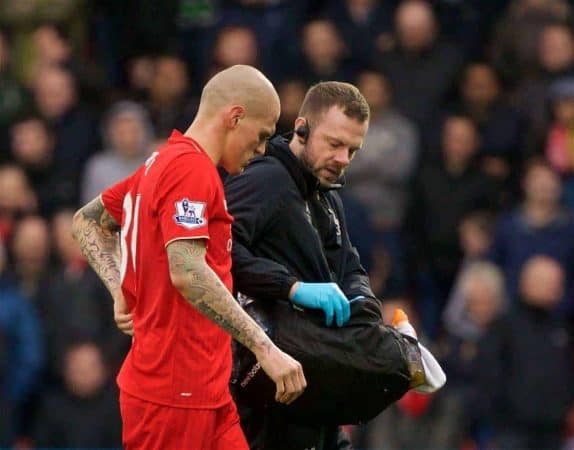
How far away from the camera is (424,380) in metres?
6.57

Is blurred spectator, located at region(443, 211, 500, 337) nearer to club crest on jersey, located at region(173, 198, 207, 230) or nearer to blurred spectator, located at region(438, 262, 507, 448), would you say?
blurred spectator, located at region(438, 262, 507, 448)

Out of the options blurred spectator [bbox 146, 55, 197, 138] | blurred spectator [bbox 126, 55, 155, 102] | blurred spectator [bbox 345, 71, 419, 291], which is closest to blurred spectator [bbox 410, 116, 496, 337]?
blurred spectator [bbox 345, 71, 419, 291]

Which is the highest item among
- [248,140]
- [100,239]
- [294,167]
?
[248,140]

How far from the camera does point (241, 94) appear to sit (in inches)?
235

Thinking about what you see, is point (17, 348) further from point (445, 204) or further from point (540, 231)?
point (540, 231)

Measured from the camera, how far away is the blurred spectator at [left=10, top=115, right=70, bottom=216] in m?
11.7

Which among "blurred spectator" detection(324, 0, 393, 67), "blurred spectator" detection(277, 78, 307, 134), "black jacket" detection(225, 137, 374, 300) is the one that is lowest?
"blurred spectator" detection(277, 78, 307, 134)

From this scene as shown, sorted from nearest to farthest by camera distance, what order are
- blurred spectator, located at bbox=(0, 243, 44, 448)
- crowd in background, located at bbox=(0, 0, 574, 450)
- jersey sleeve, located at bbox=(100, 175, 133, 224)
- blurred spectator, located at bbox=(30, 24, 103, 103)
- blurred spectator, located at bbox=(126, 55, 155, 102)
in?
jersey sleeve, located at bbox=(100, 175, 133, 224), crowd in background, located at bbox=(0, 0, 574, 450), blurred spectator, located at bbox=(0, 243, 44, 448), blurred spectator, located at bbox=(30, 24, 103, 103), blurred spectator, located at bbox=(126, 55, 155, 102)

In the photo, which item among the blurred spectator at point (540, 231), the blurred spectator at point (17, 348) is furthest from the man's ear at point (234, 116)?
the blurred spectator at point (17, 348)

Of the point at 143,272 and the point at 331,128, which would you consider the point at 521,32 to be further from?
the point at 143,272

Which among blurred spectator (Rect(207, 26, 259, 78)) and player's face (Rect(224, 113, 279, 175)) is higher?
player's face (Rect(224, 113, 279, 175))

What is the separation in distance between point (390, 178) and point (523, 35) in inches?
53.3

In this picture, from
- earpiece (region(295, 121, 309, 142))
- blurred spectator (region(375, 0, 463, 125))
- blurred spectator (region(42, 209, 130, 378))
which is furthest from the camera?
blurred spectator (region(375, 0, 463, 125))

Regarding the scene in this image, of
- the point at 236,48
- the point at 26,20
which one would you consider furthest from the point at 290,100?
the point at 26,20
